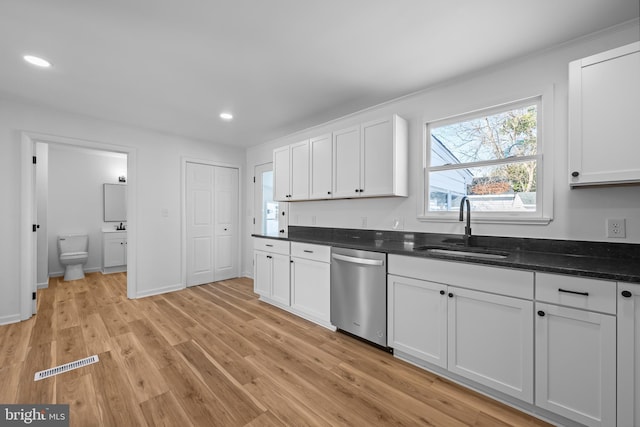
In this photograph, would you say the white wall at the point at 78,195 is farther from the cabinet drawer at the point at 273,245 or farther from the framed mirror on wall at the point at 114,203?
the cabinet drawer at the point at 273,245

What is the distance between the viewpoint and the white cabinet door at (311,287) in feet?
9.13

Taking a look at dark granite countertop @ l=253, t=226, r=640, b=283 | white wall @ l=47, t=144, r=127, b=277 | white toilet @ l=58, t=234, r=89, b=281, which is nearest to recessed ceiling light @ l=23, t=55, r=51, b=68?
dark granite countertop @ l=253, t=226, r=640, b=283

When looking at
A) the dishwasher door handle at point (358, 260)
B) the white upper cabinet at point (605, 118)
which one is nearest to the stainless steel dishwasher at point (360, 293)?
the dishwasher door handle at point (358, 260)

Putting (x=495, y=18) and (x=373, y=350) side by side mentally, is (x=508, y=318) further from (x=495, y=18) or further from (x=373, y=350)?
(x=495, y=18)

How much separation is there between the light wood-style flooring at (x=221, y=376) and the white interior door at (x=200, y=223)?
4.40 feet

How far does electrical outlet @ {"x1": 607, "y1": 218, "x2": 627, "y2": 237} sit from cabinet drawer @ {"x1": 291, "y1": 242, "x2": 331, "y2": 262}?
2073 mm

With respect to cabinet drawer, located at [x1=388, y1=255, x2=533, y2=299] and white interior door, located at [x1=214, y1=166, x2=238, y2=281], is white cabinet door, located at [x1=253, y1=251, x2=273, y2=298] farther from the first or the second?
cabinet drawer, located at [x1=388, y1=255, x2=533, y2=299]

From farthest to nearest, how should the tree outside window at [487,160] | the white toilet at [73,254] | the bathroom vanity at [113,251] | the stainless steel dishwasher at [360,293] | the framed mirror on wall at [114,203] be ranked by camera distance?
the framed mirror on wall at [114,203] → the bathroom vanity at [113,251] → the white toilet at [73,254] → the stainless steel dishwasher at [360,293] → the tree outside window at [487,160]

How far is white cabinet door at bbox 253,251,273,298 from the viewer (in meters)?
3.46

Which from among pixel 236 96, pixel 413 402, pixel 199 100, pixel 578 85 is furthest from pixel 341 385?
pixel 199 100

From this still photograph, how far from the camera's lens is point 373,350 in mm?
2365

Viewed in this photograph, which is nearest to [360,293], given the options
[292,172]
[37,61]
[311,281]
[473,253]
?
[311,281]

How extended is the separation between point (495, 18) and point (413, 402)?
8.14 feet

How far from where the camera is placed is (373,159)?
2760 mm
